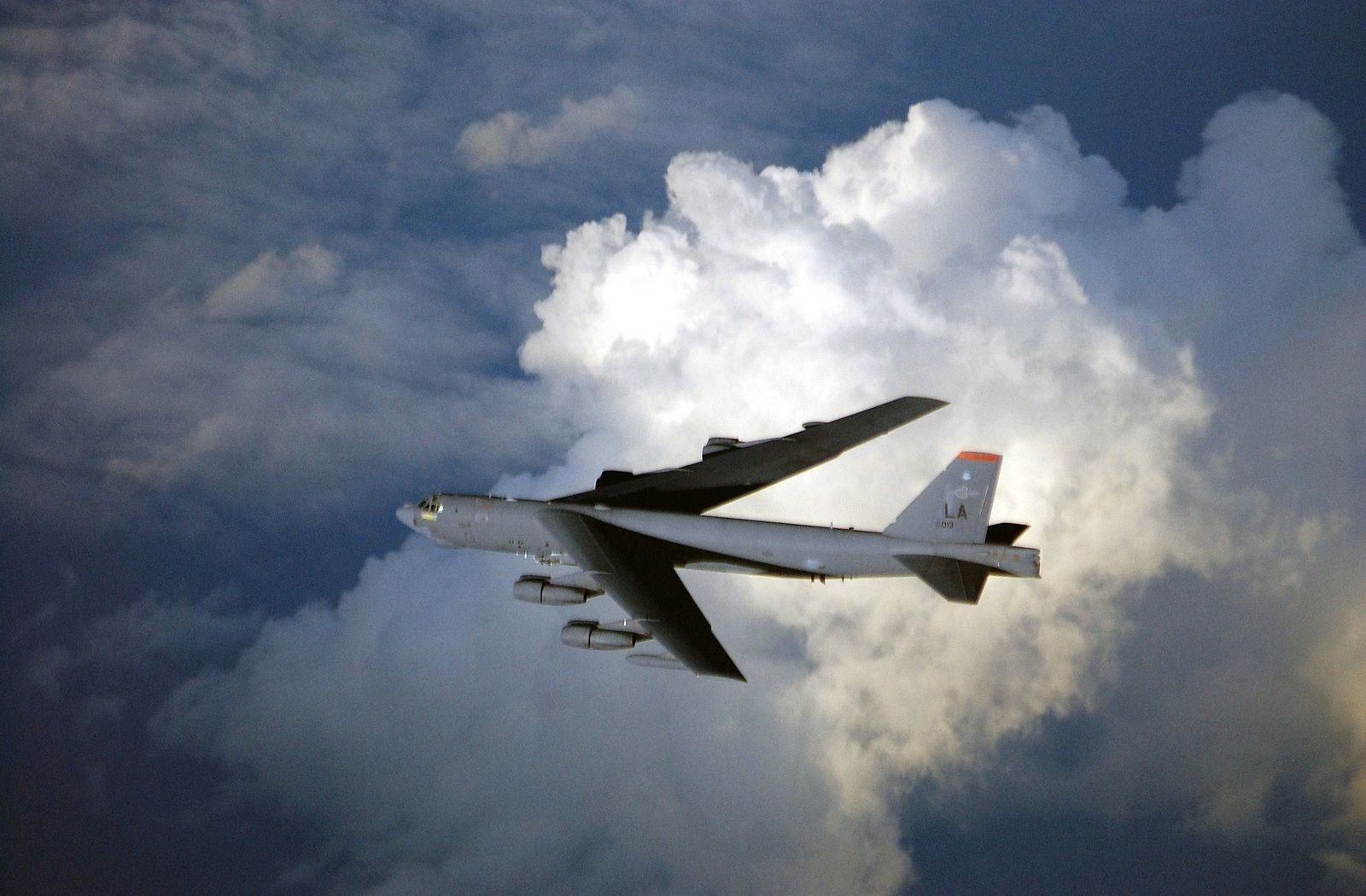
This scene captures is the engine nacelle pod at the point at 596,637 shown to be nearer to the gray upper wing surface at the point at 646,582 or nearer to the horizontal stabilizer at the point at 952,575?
the gray upper wing surface at the point at 646,582

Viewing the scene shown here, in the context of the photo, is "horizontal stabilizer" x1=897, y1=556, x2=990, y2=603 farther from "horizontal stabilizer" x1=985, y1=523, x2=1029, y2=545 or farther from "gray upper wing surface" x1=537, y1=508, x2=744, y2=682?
"gray upper wing surface" x1=537, y1=508, x2=744, y2=682

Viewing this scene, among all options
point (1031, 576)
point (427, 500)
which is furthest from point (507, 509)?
point (1031, 576)

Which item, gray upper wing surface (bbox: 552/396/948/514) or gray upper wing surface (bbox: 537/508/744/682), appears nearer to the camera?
gray upper wing surface (bbox: 537/508/744/682)

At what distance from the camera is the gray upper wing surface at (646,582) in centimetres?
5256

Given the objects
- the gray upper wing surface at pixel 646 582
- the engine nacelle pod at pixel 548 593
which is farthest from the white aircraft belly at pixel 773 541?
the engine nacelle pod at pixel 548 593

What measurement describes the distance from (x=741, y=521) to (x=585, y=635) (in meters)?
11.5

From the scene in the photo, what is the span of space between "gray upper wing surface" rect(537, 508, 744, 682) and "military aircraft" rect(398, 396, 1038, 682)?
0.24 ft

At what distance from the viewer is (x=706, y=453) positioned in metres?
63.8

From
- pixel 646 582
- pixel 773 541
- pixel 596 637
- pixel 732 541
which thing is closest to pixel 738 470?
pixel 732 541

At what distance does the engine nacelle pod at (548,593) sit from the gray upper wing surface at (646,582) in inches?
184

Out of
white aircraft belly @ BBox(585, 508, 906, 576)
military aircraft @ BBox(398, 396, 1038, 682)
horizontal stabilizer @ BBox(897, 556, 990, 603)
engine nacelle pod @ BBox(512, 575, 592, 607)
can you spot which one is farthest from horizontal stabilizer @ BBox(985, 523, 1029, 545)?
engine nacelle pod @ BBox(512, 575, 592, 607)

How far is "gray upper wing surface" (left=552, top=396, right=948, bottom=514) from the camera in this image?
199ft

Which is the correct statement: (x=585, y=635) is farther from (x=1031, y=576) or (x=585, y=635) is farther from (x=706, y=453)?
(x=1031, y=576)

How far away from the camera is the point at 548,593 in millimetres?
60875
